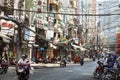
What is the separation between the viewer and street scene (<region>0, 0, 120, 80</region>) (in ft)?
84.3

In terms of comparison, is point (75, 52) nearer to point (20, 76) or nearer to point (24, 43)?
point (24, 43)

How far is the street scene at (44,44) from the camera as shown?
84.3ft

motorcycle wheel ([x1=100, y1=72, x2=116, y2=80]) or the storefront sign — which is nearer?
motorcycle wheel ([x1=100, y1=72, x2=116, y2=80])

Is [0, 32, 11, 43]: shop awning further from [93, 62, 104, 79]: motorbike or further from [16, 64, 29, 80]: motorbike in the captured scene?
[16, 64, 29, 80]: motorbike

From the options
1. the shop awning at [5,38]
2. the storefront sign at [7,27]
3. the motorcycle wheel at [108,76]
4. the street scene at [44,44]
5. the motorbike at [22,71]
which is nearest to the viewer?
the motorbike at [22,71]

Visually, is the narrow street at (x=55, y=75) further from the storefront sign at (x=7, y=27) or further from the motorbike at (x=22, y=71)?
the storefront sign at (x=7, y=27)

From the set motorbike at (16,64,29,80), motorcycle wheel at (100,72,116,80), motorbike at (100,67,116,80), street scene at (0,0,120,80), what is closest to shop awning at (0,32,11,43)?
street scene at (0,0,120,80)

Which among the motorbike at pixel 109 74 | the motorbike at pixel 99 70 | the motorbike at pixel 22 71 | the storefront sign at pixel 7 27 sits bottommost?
the motorbike at pixel 99 70

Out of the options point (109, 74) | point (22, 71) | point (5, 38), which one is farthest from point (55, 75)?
point (5, 38)

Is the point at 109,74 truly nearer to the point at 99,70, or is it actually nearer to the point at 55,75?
the point at 99,70

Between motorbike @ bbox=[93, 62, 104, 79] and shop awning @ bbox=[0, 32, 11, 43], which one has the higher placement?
shop awning @ bbox=[0, 32, 11, 43]

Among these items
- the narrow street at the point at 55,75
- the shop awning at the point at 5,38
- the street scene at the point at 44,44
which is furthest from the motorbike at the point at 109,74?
the shop awning at the point at 5,38

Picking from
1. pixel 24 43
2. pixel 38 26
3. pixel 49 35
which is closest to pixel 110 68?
pixel 24 43

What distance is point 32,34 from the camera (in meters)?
54.8
